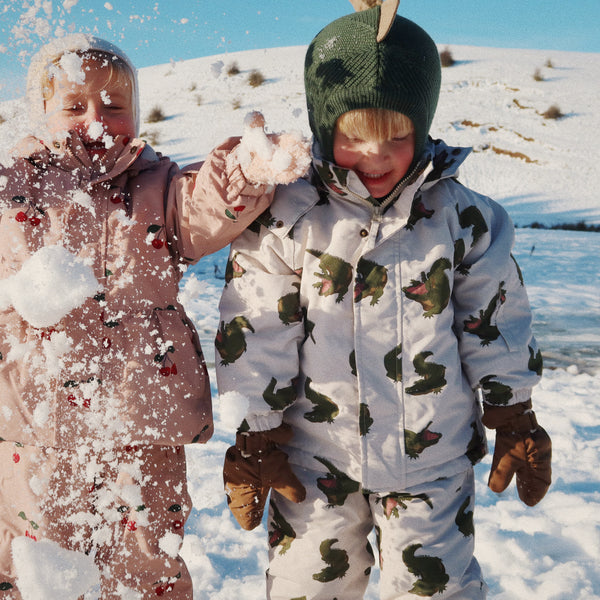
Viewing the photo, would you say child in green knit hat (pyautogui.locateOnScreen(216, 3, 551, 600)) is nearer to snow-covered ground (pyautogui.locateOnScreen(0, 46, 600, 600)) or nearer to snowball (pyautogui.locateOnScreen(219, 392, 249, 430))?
snowball (pyautogui.locateOnScreen(219, 392, 249, 430))

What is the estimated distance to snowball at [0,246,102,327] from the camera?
1.29 m

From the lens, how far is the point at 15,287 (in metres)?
1.30

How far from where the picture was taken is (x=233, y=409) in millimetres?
1335

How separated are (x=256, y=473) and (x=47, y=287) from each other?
0.61 meters

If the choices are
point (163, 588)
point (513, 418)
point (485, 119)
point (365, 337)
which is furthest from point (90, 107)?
point (485, 119)

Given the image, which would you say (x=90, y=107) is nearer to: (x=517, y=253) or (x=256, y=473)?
(x=256, y=473)

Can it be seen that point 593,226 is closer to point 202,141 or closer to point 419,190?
point 202,141

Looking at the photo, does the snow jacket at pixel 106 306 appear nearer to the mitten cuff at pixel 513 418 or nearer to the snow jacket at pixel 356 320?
the snow jacket at pixel 356 320

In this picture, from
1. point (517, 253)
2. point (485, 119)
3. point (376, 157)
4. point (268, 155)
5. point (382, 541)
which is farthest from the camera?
point (485, 119)

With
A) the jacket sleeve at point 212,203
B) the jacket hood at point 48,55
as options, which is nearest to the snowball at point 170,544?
the jacket sleeve at point 212,203

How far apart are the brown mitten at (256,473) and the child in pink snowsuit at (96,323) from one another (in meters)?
0.11

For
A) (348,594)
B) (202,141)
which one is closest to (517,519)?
(348,594)

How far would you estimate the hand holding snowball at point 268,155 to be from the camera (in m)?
1.26

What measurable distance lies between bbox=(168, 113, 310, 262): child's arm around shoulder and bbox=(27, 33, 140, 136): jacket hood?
35 centimetres
